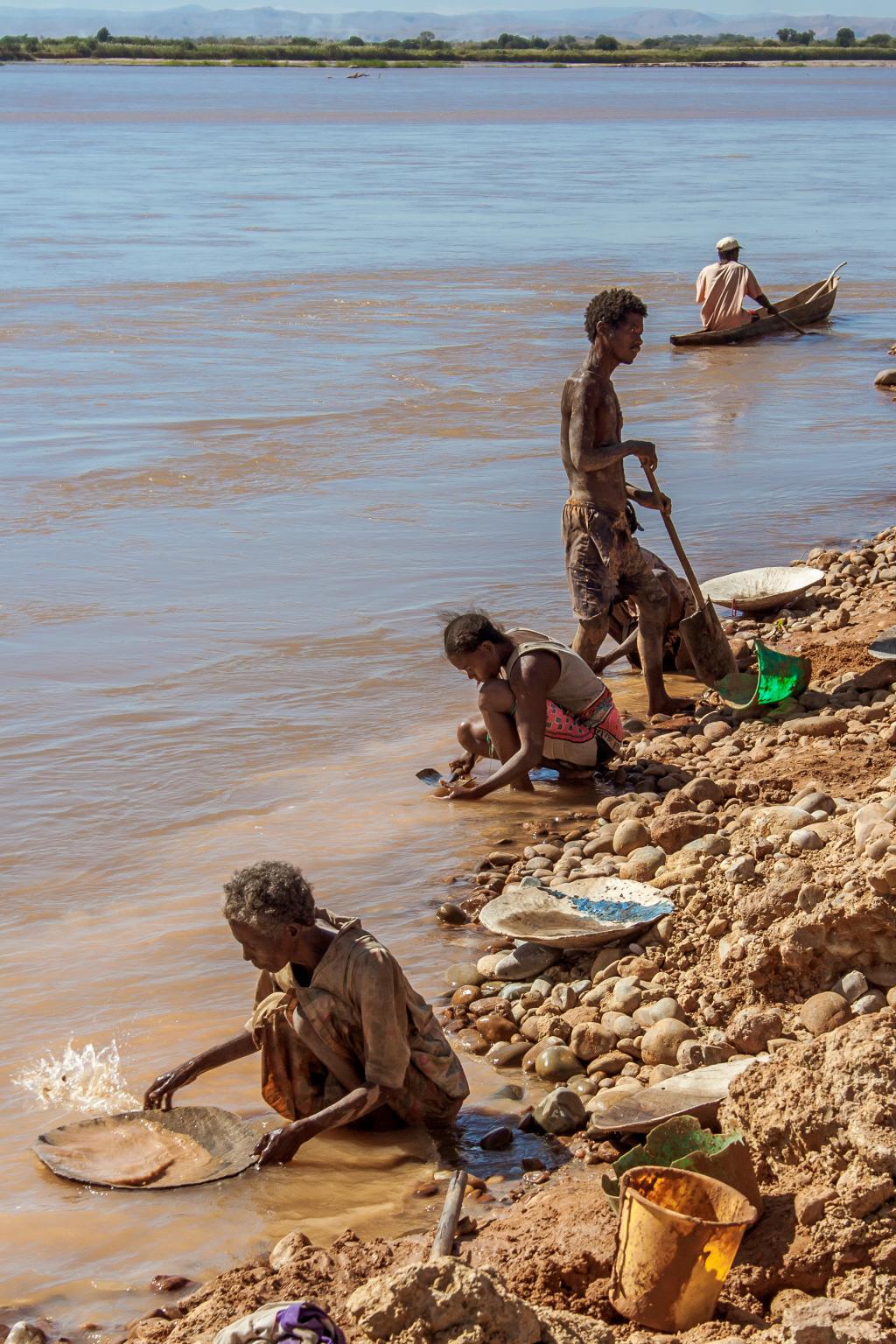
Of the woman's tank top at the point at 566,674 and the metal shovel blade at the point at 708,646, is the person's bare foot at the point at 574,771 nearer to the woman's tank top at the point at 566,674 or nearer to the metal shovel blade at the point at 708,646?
the woman's tank top at the point at 566,674

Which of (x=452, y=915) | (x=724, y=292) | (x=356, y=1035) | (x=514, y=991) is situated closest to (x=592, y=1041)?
(x=514, y=991)

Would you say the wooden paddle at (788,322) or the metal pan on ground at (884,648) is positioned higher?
the wooden paddle at (788,322)

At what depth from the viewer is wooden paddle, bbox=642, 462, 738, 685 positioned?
632cm

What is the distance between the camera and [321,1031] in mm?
3459

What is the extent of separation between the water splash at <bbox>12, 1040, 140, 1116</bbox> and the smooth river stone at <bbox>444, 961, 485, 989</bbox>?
0.94 metres

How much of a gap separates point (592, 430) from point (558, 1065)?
111 inches

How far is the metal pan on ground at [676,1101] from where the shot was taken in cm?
335

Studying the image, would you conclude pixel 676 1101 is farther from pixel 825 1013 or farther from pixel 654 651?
pixel 654 651

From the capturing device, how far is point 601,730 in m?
5.73

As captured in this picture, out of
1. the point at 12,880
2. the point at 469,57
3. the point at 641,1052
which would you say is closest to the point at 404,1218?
the point at 641,1052

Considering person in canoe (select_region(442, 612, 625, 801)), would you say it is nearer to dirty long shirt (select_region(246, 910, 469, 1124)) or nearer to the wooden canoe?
dirty long shirt (select_region(246, 910, 469, 1124))

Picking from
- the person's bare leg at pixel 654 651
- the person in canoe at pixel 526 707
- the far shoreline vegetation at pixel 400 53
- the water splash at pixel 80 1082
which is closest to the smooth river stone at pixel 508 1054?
the water splash at pixel 80 1082

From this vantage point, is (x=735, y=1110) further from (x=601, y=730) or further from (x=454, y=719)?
(x=454, y=719)

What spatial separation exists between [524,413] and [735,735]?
300 inches
